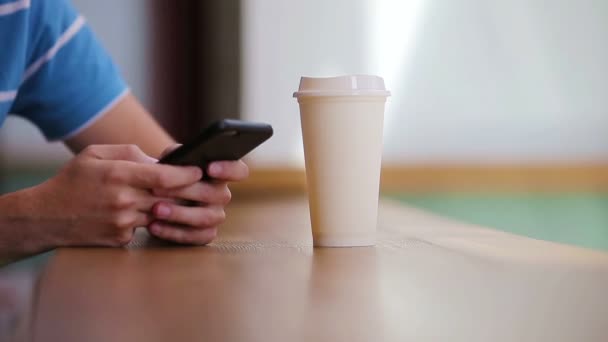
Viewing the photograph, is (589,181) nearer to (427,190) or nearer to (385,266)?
(427,190)

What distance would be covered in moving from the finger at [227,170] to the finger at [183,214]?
38mm

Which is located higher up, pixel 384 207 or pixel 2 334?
pixel 384 207

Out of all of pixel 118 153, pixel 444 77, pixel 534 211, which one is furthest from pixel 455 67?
pixel 118 153

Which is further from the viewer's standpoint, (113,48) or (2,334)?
(113,48)

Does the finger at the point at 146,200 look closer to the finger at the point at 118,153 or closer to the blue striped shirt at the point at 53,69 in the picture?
the finger at the point at 118,153

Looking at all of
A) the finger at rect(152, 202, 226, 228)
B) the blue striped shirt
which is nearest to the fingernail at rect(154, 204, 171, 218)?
the finger at rect(152, 202, 226, 228)

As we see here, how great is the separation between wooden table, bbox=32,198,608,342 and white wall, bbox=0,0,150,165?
7.35 feet

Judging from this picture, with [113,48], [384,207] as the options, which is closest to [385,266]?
[384,207]

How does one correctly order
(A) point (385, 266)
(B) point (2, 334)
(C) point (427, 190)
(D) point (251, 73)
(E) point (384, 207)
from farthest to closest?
1. (D) point (251, 73)
2. (C) point (427, 190)
3. (E) point (384, 207)
4. (B) point (2, 334)
5. (A) point (385, 266)

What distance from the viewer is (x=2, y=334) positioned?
4.08 feet

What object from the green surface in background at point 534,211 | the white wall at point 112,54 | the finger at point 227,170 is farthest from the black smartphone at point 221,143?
the white wall at point 112,54

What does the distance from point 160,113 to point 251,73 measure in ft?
1.70

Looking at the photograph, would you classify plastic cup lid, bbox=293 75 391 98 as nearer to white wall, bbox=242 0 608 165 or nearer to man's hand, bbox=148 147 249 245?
man's hand, bbox=148 147 249 245

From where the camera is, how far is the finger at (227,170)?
84 centimetres
